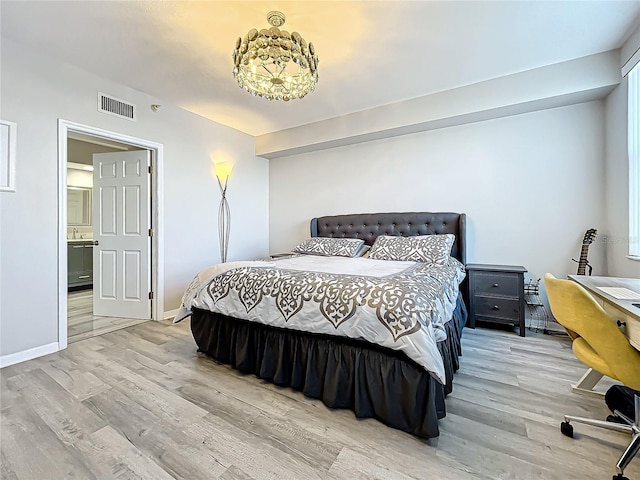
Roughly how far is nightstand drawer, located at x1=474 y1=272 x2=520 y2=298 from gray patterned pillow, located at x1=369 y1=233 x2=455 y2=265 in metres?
0.47

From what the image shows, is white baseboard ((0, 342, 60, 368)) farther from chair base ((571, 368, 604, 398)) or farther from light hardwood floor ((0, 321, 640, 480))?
chair base ((571, 368, 604, 398))

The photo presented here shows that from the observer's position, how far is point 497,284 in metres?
2.99

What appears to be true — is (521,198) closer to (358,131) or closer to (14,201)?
(358,131)

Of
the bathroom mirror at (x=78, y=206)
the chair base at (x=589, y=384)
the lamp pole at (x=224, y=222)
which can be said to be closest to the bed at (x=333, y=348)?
the chair base at (x=589, y=384)

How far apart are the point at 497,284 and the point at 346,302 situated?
214 centimetres

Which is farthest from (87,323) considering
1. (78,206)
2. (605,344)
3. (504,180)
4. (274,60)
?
(504,180)

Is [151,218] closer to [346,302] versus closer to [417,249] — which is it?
[346,302]

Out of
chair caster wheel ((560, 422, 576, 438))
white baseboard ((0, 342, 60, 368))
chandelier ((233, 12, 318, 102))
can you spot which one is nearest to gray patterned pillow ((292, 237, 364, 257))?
chandelier ((233, 12, 318, 102))

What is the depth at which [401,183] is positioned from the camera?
390cm

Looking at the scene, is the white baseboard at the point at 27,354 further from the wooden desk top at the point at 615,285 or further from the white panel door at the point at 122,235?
the wooden desk top at the point at 615,285

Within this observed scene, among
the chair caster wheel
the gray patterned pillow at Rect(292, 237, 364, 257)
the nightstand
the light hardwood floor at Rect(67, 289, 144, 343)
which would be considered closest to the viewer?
the chair caster wheel

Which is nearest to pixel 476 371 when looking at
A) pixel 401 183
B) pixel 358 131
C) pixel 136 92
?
pixel 401 183

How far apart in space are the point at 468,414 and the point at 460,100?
305 cm

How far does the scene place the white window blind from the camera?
7.45 feet
